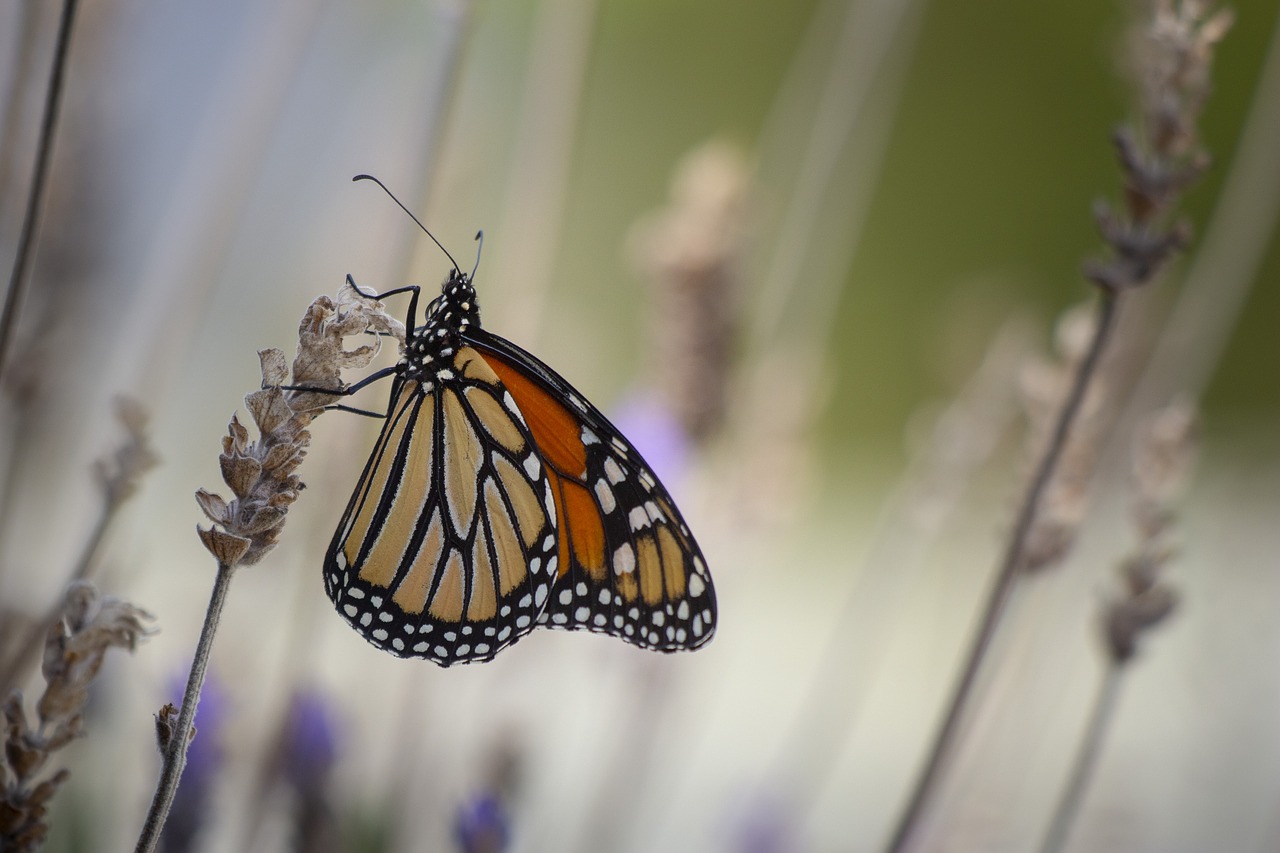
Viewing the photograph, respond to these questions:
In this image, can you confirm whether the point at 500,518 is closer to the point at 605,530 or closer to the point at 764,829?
the point at 605,530

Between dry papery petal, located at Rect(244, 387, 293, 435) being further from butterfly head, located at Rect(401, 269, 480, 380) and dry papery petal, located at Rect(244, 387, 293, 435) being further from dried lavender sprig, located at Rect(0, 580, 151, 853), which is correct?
butterfly head, located at Rect(401, 269, 480, 380)

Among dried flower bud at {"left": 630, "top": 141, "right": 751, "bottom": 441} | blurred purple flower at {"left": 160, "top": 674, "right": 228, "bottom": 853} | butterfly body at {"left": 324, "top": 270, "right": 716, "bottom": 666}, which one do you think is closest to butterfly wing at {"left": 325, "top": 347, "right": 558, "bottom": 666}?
butterfly body at {"left": 324, "top": 270, "right": 716, "bottom": 666}

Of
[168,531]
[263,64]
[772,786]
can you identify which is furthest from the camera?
[168,531]

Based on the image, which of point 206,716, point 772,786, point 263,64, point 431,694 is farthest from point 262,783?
point 772,786

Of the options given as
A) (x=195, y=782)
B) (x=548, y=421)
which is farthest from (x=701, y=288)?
(x=195, y=782)

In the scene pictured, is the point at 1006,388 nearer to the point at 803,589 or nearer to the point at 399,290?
the point at 399,290

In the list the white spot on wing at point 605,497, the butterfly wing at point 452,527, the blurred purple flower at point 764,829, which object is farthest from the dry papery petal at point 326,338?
the blurred purple flower at point 764,829
